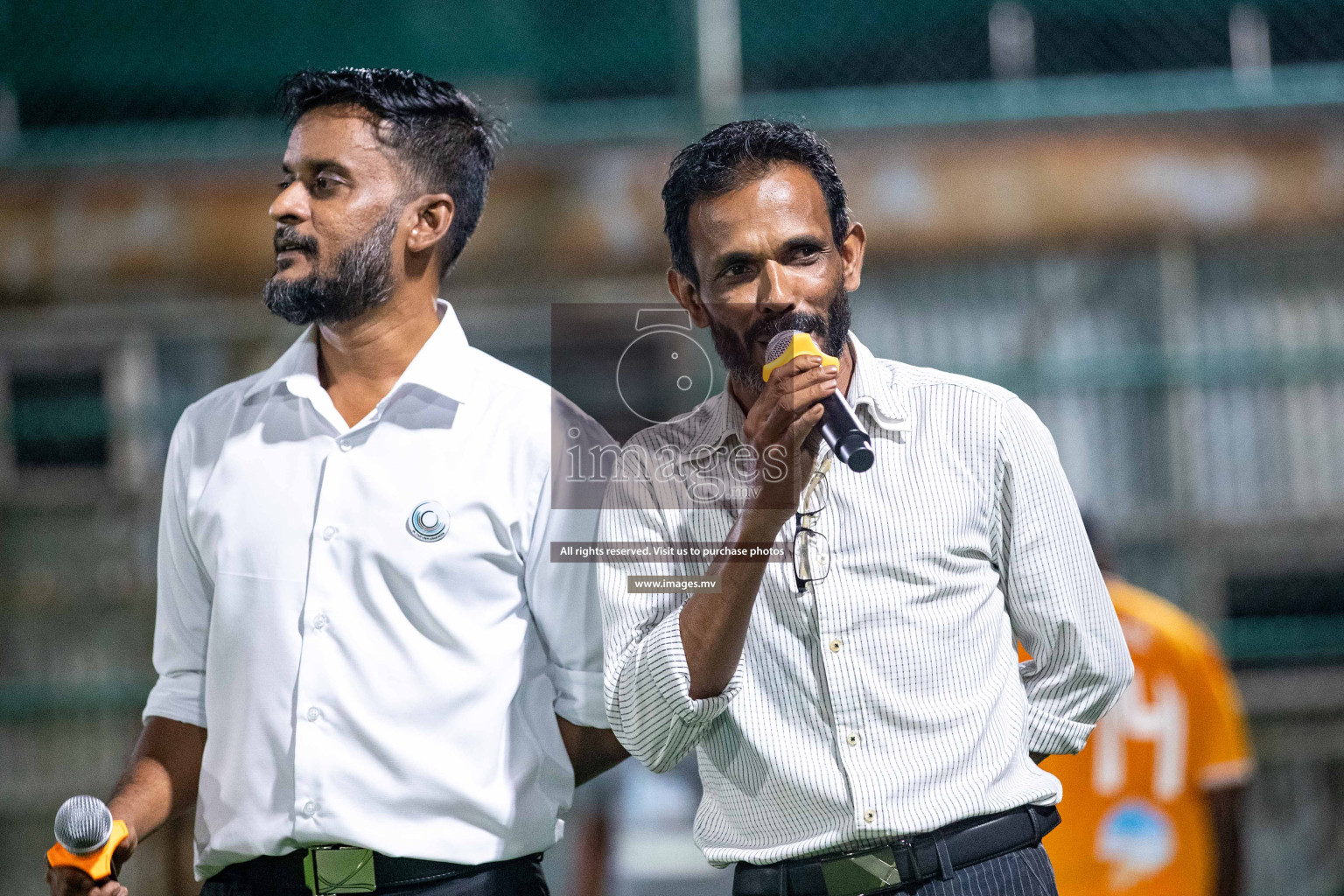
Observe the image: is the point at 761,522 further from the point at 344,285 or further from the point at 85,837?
the point at 85,837

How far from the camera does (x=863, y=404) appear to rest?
1.94 meters

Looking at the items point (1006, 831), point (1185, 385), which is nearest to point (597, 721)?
point (1006, 831)

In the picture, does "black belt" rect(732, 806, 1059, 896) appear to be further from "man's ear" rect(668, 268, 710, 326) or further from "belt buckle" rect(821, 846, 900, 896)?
"man's ear" rect(668, 268, 710, 326)

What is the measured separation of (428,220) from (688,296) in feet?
1.86

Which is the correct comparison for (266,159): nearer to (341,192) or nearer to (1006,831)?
(341,192)

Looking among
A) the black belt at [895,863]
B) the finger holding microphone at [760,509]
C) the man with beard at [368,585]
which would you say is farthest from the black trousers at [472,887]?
the finger holding microphone at [760,509]

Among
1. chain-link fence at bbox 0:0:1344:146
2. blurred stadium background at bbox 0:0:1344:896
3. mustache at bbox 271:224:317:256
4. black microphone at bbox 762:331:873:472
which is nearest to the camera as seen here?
black microphone at bbox 762:331:873:472

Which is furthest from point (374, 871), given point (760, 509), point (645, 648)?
point (760, 509)

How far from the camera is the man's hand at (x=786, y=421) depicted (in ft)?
5.25

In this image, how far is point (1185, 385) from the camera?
564cm

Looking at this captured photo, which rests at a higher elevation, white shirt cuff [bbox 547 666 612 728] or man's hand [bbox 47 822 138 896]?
white shirt cuff [bbox 547 666 612 728]

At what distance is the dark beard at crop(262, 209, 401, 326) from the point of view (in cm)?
210

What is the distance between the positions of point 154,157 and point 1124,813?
4601mm

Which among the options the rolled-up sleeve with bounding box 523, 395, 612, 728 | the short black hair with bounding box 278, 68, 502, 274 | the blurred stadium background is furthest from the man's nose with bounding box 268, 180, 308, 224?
the blurred stadium background
